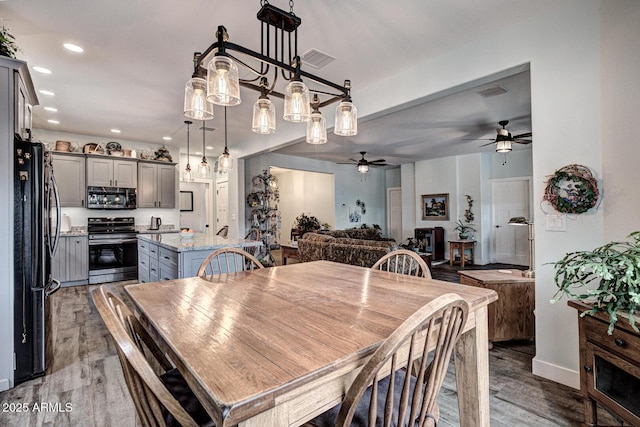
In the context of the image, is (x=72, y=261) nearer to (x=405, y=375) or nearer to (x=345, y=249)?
(x=345, y=249)

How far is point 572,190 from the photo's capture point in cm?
215

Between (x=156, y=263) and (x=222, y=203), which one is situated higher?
(x=222, y=203)

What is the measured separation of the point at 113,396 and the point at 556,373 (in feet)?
10.3

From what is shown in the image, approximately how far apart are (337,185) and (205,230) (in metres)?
3.96

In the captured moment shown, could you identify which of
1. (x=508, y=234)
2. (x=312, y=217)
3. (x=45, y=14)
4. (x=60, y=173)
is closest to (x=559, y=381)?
(x=45, y=14)

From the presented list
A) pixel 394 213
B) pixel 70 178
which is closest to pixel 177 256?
pixel 70 178

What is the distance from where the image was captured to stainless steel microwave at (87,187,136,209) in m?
5.72

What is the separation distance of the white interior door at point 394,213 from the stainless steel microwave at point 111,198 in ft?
24.0

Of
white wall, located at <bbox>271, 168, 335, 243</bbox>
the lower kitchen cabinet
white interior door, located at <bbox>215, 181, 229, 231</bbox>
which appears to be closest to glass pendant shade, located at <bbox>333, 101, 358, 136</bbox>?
Answer: the lower kitchen cabinet

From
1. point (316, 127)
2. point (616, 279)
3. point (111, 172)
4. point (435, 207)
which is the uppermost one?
point (111, 172)

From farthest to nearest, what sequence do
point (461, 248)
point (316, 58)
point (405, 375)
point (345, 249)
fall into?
1. point (461, 248)
2. point (345, 249)
3. point (316, 58)
4. point (405, 375)

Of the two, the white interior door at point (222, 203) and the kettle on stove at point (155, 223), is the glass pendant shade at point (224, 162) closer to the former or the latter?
the kettle on stove at point (155, 223)

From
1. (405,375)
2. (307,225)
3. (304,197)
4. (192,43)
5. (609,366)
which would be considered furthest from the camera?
(304,197)

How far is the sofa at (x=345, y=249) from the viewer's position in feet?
15.5
